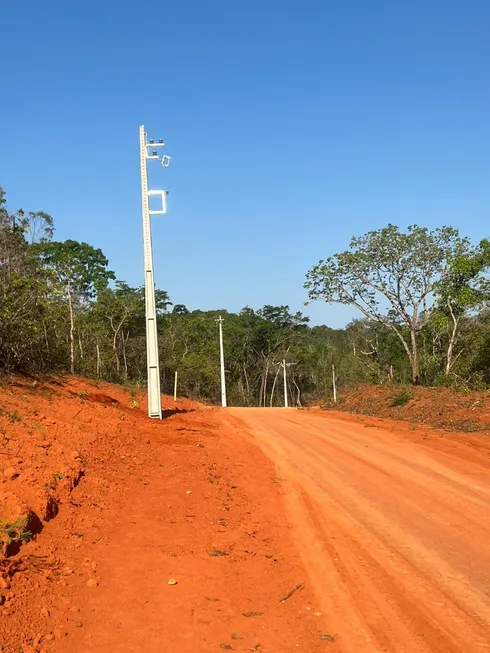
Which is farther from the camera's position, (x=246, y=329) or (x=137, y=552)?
(x=246, y=329)

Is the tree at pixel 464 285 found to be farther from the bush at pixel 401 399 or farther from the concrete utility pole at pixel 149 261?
the concrete utility pole at pixel 149 261

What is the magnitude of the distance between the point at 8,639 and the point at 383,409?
55.2 ft

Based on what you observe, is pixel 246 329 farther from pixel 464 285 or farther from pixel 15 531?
pixel 15 531

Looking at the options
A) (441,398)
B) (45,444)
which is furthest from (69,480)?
(441,398)

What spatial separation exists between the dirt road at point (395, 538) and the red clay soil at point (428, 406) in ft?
8.52

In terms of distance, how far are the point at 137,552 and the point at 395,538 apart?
9.06ft

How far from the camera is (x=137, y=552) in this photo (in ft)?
16.2

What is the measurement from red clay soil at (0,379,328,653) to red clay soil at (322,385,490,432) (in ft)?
23.8

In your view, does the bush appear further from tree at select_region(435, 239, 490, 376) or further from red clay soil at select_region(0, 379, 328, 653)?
red clay soil at select_region(0, 379, 328, 653)

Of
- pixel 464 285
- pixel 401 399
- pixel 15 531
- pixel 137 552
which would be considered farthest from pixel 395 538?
pixel 464 285

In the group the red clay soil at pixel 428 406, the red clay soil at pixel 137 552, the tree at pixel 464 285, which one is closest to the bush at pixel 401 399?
the red clay soil at pixel 428 406

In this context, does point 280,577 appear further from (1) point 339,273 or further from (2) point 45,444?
(1) point 339,273

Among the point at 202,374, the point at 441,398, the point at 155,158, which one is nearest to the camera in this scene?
the point at 155,158

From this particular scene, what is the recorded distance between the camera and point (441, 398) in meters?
16.8
